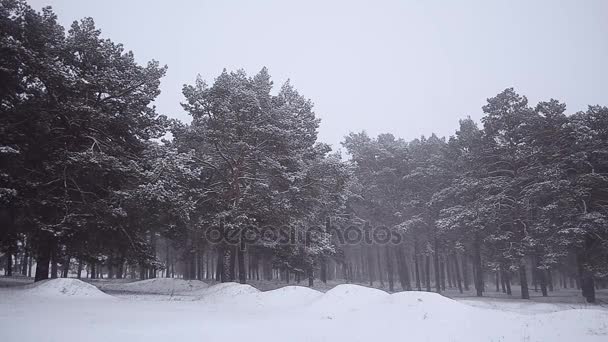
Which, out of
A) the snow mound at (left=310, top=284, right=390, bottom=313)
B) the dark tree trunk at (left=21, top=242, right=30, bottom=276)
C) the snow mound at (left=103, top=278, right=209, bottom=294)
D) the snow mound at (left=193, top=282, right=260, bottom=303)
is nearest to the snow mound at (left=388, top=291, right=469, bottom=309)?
the snow mound at (left=310, top=284, right=390, bottom=313)

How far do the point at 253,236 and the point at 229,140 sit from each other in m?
7.82

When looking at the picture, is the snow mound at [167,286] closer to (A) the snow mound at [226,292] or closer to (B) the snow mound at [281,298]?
(A) the snow mound at [226,292]

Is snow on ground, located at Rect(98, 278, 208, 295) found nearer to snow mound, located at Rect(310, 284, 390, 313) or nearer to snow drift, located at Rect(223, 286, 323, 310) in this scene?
snow drift, located at Rect(223, 286, 323, 310)

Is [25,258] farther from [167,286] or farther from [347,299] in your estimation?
[347,299]

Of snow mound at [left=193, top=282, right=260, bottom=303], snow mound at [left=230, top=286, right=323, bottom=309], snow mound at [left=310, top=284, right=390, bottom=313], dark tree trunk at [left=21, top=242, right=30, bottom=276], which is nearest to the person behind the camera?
snow mound at [left=310, top=284, right=390, bottom=313]

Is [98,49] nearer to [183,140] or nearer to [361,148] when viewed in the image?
[183,140]

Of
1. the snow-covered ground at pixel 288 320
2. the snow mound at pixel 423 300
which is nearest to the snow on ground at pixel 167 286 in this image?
the snow-covered ground at pixel 288 320

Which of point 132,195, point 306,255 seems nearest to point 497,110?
point 306,255

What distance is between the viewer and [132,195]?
2284 centimetres

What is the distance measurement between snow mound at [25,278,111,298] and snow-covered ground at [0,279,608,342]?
44 mm

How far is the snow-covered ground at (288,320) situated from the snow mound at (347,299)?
0.05 meters

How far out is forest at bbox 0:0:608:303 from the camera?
21969 mm

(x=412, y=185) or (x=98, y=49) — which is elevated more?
(x=98, y=49)

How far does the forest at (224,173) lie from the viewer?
22.0 metres
